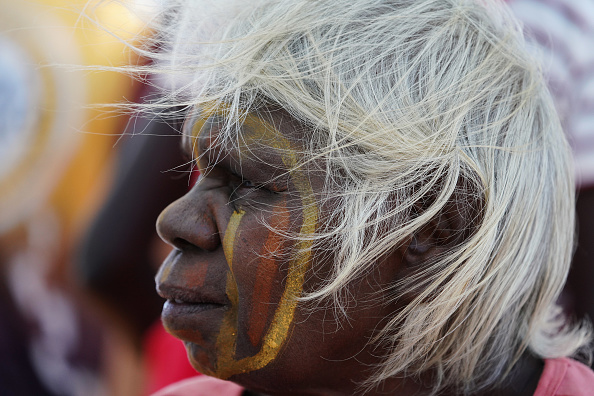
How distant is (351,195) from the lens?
2.40 ft

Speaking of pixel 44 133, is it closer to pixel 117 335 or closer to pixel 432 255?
pixel 117 335

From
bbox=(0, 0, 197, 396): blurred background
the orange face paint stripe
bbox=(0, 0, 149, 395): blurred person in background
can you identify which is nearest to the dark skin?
the orange face paint stripe

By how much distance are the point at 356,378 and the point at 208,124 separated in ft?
1.41

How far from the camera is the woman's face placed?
734 millimetres

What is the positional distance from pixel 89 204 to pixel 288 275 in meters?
1.27

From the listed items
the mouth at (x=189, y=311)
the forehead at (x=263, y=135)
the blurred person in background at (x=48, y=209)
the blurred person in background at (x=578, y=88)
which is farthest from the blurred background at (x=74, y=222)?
the blurred person in background at (x=578, y=88)

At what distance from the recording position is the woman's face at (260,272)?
2.41 feet

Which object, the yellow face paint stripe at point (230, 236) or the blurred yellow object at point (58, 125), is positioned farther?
the blurred yellow object at point (58, 125)

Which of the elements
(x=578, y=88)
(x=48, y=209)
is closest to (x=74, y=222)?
(x=48, y=209)

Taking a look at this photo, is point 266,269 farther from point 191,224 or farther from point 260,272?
point 191,224

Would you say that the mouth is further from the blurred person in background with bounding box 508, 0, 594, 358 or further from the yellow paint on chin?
the blurred person in background with bounding box 508, 0, 594, 358

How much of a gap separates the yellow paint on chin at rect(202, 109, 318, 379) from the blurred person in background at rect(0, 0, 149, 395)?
1.08 meters

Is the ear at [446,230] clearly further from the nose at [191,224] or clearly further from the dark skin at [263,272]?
the nose at [191,224]

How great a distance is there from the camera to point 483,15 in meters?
0.86
